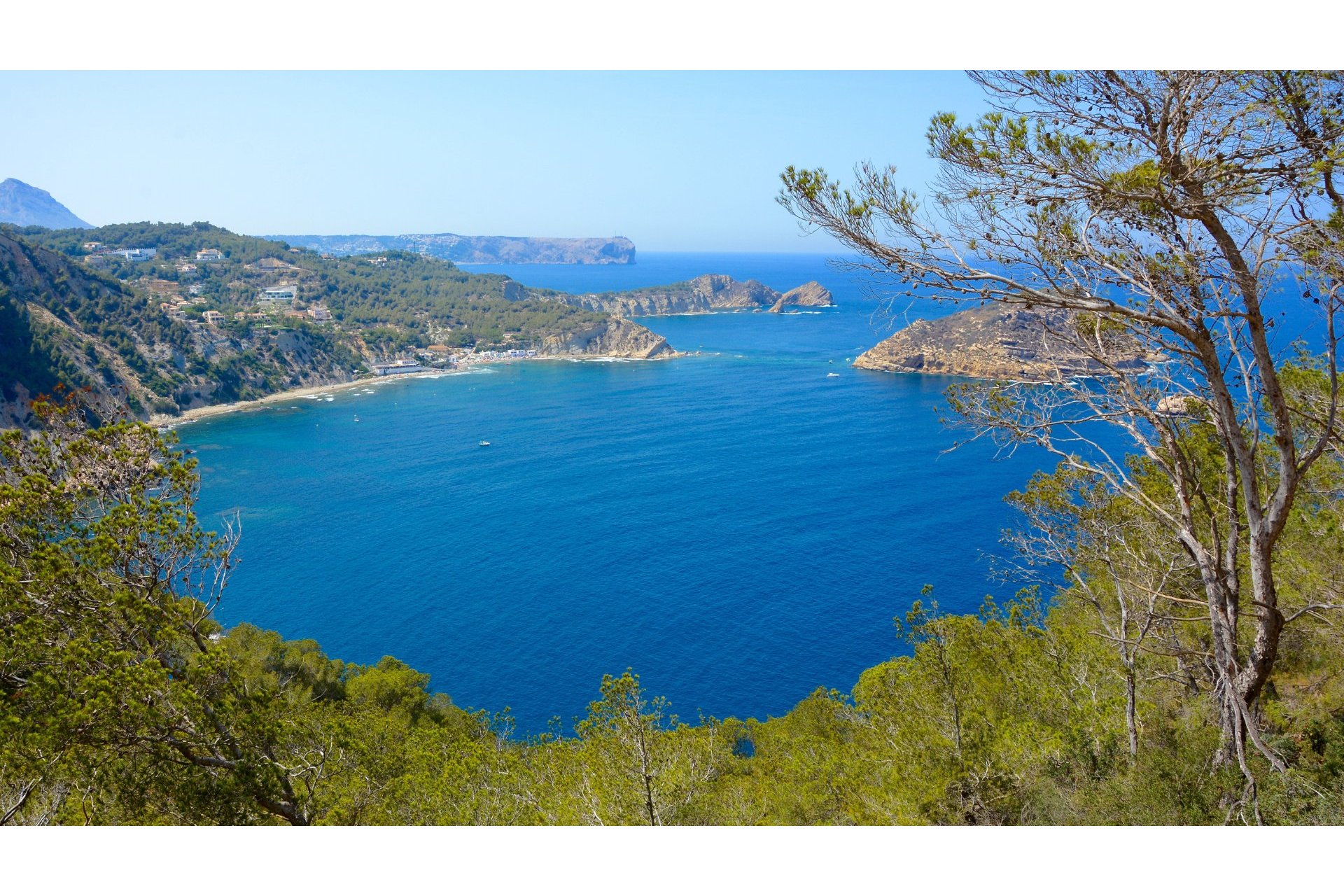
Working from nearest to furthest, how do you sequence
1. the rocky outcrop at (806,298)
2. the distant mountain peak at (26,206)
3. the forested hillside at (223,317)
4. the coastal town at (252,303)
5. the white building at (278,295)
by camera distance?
the forested hillside at (223,317) → the coastal town at (252,303) → the white building at (278,295) → the rocky outcrop at (806,298) → the distant mountain peak at (26,206)

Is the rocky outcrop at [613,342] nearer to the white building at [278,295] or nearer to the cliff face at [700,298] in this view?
the cliff face at [700,298]

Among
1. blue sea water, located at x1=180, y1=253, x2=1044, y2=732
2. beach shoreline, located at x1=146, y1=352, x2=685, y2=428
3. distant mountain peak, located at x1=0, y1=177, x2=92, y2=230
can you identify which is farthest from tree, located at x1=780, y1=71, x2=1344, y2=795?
distant mountain peak, located at x1=0, y1=177, x2=92, y2=230

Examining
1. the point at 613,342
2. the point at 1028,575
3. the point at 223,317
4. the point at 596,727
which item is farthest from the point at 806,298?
the point at 596,727

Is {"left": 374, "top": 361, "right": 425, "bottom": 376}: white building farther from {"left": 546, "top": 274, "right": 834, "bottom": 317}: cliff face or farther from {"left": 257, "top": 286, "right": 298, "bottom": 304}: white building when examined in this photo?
{"left": 546, "top": 274, "right": 834, "bottom": 317}: cliff face

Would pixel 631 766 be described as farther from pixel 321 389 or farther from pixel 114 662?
pixel 321 389

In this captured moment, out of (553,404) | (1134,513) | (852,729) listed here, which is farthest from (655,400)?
(1134,513)

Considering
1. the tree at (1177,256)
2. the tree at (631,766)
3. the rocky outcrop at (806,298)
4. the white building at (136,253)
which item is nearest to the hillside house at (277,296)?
the white building at (136,253)
